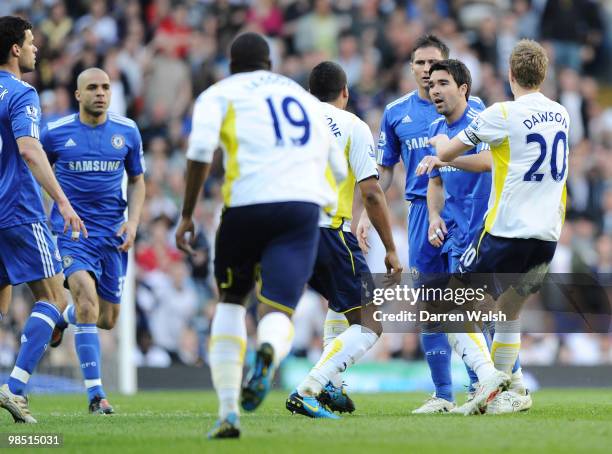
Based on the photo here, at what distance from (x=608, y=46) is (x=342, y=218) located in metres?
13.6

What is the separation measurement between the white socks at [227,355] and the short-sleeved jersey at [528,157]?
8.44ft

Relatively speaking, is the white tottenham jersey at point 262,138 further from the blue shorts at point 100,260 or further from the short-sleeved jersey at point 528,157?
the blue shorts at point 100,260

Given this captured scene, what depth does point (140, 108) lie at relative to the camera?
1941 centimetres

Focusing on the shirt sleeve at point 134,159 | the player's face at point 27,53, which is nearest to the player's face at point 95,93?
the shirt sleeve at point 134,159

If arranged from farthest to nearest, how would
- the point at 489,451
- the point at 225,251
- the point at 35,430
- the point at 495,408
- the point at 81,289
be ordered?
the point at 81,289 < the point at 495,408 < the point at 35,430 < the point at 225,251 < the point at 489,451

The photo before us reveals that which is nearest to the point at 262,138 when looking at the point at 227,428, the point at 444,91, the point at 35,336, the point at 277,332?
the point at 277,332

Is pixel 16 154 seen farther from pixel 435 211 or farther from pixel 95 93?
pixel 435 211

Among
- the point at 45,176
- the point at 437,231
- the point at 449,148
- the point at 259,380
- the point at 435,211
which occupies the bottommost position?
the point at 259,380

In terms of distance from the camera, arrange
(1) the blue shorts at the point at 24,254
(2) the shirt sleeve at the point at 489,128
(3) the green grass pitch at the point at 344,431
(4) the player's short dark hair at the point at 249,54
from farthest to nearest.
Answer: (1) the blue shorts at the point at 24,254 → (2) the shirt sleeve at the point at 489,128 → (4) the player's short dark hair at the point at 249,54 → (3) the green grass pitch at the point at 344,431

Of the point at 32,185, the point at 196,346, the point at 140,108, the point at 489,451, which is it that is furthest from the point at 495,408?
the point at 140,108

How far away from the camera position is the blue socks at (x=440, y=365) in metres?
9.66

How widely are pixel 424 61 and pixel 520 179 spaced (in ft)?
6.77

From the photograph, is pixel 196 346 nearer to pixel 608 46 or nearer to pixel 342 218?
pixel 342 218

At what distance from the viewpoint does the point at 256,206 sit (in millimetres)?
6719
